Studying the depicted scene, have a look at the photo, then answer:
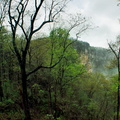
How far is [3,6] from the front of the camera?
11977mm

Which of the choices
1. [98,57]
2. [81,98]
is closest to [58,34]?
[81,98]

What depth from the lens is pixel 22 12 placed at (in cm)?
755

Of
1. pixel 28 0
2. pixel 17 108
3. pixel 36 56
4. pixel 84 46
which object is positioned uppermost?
pixel 84 46

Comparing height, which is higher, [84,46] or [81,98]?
[84,46]

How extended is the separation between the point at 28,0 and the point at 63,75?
7587 millimetres

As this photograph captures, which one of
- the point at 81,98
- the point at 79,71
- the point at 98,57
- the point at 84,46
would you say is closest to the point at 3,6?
the point at 79,71

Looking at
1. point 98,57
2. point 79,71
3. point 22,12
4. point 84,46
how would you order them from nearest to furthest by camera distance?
point 22,12
point 79,71
point 84,46
point 98,57

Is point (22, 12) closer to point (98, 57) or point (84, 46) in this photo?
point (84, 46)

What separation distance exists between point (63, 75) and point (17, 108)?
16.5 ft

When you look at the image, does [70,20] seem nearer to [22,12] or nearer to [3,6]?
[22,12]

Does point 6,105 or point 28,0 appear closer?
point 28,0

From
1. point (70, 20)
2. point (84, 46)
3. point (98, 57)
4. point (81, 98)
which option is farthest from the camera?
point (98, 57)

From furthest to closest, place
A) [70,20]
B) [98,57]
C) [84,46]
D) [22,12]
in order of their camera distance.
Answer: [98,57] → [84,46] → [70,20] → [22,12]

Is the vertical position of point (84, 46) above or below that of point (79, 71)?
above
